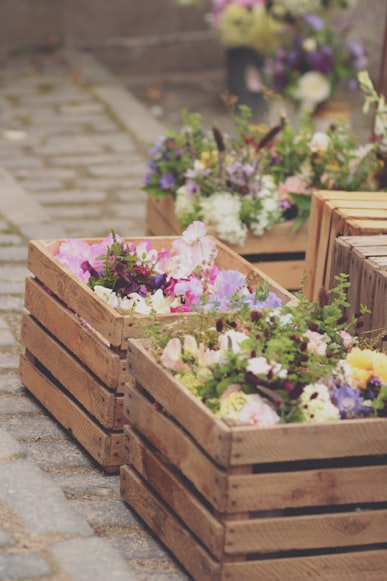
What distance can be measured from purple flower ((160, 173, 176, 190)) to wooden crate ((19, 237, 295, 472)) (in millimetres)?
811

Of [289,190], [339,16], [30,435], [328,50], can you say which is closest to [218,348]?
[30,435]

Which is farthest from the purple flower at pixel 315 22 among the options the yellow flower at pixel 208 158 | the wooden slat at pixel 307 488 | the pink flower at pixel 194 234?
the wooden slat at pixel 307 488

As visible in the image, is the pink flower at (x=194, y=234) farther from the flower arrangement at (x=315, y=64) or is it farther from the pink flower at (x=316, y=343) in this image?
the flower arrangement at (x=315, y=64)

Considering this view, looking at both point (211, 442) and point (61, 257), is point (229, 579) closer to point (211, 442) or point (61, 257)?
point (211, 442)

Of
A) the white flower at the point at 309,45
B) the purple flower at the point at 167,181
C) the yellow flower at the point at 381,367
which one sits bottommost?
the yellow flower at the point at 381,367

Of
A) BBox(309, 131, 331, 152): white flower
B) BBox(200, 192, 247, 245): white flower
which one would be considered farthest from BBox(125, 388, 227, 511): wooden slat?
BBox(309, 131, 331, 152): white flower

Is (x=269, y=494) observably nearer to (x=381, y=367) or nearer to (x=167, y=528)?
(x=167, y=528)

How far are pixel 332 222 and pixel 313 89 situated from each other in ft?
13.3

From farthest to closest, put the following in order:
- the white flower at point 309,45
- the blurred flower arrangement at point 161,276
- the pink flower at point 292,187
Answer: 1. the white flower at point 309,45
2. the pink flower at point 292,187
3. the blurred flower arrangement at point 161,276

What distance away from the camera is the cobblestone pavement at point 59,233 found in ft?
12.0

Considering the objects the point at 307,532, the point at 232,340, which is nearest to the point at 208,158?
the point at 232,340

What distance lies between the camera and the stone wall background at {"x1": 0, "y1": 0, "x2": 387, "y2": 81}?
424 inches

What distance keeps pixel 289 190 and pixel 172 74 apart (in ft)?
19.1

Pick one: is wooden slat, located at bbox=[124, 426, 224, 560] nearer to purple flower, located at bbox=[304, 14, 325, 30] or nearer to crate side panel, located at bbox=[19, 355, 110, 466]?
crate side panel, located at bbox=[19, 355, 110, 466]
